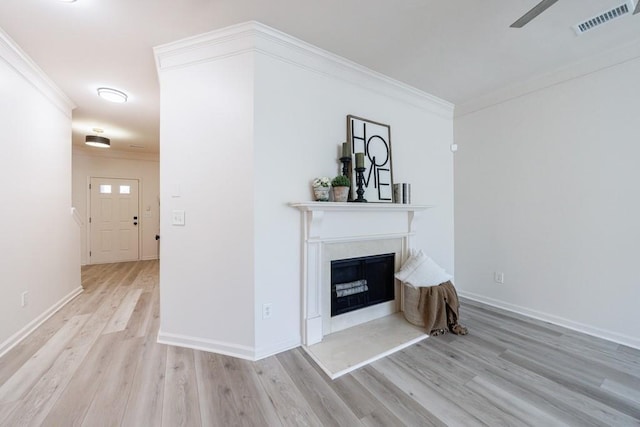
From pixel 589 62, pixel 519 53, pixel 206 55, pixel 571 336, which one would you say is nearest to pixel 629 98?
pixel 589 62

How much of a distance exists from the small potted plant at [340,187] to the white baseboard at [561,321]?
2.41 metres

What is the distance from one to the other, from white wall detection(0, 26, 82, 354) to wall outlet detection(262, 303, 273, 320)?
6.98 ft

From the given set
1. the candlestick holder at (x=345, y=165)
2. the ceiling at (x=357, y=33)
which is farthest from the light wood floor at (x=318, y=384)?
the ceiling at (x=357, y=33)

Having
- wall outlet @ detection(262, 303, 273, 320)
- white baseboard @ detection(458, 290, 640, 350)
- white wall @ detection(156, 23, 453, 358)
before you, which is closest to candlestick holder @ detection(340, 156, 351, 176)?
white wall @ detection(156, 23, 453, 358)

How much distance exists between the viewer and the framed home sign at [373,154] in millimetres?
2593

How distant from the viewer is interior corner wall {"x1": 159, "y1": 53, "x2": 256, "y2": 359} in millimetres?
2057

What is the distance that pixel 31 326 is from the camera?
245cm

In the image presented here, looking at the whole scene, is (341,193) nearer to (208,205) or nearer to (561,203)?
(208,205)

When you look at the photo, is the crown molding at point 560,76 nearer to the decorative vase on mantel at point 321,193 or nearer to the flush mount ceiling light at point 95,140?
the decorative vase on mantel at point 321,193

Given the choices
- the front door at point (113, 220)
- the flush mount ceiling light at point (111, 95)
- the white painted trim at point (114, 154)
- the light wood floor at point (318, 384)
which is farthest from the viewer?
the front door at point (113, 220)

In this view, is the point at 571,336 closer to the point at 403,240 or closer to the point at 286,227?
the point at 403,240

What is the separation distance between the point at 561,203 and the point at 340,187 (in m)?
2.34

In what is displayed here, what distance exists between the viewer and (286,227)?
7.22ft

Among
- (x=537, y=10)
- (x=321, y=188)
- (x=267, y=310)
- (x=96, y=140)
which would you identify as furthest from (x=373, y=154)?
(x=96, y=140)
